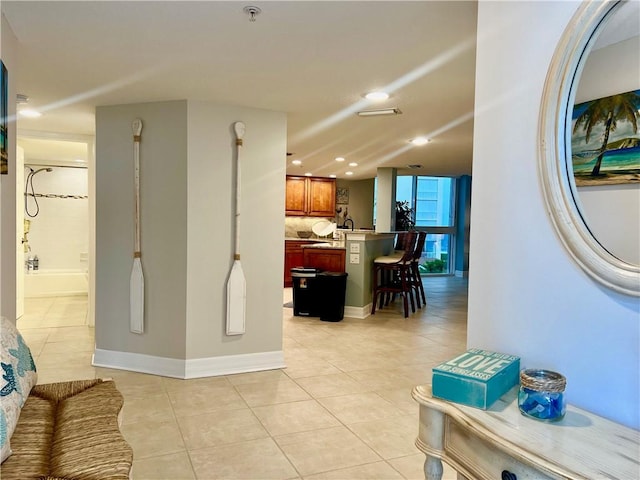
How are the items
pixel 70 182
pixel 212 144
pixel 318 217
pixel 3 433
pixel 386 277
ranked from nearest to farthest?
pixel 3 433, pixel 212 144, pixel 386 277, pixel 70 182, pixel 318 217

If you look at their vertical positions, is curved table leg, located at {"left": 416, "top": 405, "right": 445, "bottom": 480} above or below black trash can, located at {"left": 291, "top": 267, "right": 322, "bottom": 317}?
above

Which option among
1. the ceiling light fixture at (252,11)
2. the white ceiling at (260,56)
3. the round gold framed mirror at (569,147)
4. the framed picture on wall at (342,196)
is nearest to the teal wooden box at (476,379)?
the round gold framed mirror at (569,147)

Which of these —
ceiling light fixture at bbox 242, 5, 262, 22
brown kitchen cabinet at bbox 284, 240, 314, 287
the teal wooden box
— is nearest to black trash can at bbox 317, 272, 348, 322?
brown kitchen cabinet at bbox 284, 240, 314, 287

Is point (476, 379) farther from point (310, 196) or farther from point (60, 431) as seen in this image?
point (310, 196)

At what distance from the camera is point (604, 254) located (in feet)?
3.69

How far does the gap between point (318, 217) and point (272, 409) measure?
6670 millimetres

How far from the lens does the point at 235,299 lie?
148 inches

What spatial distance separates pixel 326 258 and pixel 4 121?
4689 millimetres

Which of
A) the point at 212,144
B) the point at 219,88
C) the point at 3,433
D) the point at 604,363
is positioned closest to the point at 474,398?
the point at 604,363

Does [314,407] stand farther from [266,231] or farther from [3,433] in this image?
[3,433]

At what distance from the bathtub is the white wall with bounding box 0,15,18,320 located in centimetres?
550

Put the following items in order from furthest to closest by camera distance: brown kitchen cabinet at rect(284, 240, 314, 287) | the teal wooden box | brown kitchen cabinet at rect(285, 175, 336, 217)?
brown kitchen cabinet at rect(285, 175, 336, 217) → brown kitchen cabinet at rect(284, 240, 314, 287) → the teal wooden box

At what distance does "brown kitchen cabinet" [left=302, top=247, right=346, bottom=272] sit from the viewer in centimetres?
629

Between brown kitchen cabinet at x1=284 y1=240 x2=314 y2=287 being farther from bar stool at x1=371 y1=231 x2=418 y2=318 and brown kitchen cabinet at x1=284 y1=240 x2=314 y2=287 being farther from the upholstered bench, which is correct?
the upholstered bench
